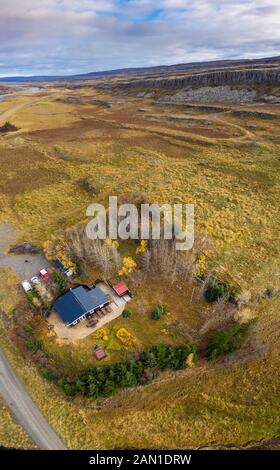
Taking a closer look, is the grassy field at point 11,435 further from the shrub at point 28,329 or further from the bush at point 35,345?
the shrub at point 28,329

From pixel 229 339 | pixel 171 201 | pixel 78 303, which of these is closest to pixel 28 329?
pixel 78 303

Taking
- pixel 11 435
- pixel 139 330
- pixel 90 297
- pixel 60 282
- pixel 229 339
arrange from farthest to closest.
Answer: pixel 60 282 → pixel 90 297 → pixel 139 330 → pixel 229 339 → pixel 11 435

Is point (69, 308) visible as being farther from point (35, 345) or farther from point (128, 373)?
point (128, 373)

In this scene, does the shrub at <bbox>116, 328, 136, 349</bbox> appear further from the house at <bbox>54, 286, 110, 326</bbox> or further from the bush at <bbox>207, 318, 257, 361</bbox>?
the bush at <bbox>207, 318, 257, 361</bbox>

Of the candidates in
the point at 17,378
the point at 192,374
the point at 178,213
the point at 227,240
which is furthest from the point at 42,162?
the point at 192,374

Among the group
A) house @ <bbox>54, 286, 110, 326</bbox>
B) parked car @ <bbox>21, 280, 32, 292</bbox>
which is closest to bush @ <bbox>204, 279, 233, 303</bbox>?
house @ <bbox>54, 286, 110, 326</bbox>
